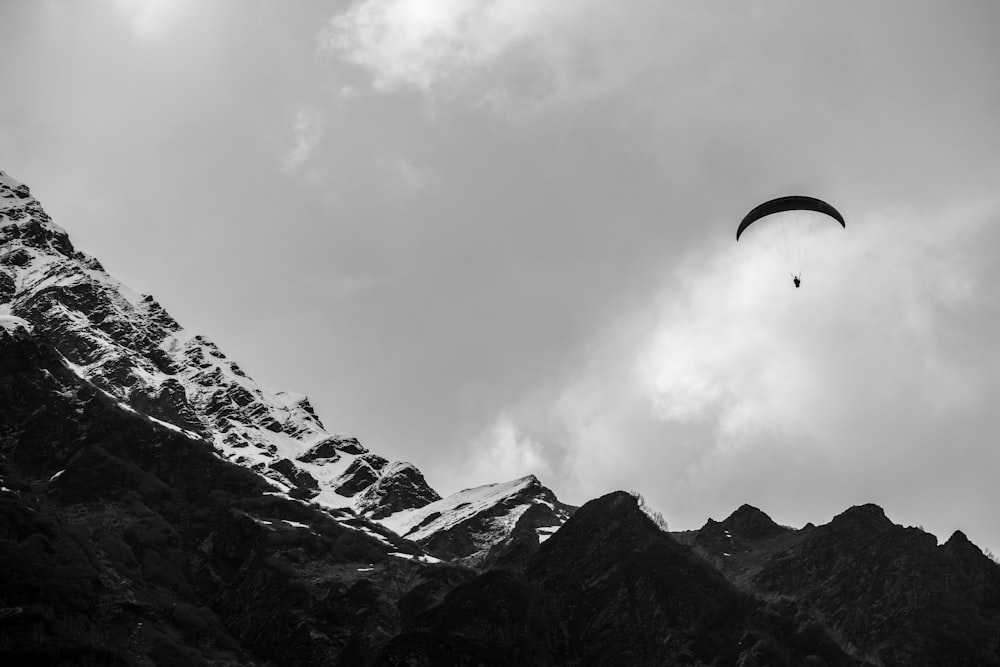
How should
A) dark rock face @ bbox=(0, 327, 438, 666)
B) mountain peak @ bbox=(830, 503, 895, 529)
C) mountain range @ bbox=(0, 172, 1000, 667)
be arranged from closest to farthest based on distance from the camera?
dark rock face @ bbox=(0, 327, 438, 666) → mountain range @ bbox=(0, 172, 1000, 667) → mountain peak @ bbox=(830, 503, 895, 529)

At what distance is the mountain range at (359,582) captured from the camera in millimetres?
98375

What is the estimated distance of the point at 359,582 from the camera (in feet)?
408

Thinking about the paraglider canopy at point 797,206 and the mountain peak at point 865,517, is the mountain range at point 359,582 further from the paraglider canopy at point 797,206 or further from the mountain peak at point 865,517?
the paraglider canopy at point 797,206

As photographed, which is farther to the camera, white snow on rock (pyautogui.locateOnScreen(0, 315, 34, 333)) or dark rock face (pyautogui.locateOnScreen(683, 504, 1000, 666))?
white snow on rock (pyautogui.locateOnScreen(0, 315, 34, 333))

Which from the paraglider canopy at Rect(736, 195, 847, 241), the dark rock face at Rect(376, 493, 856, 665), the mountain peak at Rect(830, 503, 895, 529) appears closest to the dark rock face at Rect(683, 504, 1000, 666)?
the mountain peak at Rect(830, 503, 895, 529)

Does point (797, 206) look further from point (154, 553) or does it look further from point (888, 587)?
point (154, 553)

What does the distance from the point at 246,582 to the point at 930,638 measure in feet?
258

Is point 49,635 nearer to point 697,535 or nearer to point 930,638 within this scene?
point 930,638

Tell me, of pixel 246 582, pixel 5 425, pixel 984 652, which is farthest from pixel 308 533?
pixel 984 652

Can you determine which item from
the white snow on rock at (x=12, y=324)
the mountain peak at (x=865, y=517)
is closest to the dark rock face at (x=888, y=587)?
the mountain peak at (x=865, y=517)

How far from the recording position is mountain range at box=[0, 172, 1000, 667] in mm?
98375

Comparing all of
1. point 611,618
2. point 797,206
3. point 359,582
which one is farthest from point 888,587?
point 359,582

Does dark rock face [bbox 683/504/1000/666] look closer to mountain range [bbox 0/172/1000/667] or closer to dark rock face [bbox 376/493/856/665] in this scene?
mountain range [bbox 0/172/1000/667]

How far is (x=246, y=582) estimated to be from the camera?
402 ft
